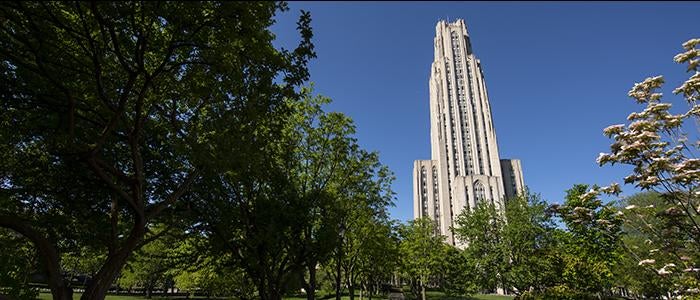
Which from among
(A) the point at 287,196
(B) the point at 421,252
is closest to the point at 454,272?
(B) the point at 421,252

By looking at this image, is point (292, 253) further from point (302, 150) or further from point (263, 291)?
point (302, 150)

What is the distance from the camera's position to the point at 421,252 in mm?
40500

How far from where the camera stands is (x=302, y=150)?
17.3 m

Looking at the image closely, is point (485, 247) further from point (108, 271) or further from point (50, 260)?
point (50, 260)

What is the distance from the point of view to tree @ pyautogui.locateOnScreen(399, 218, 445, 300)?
127 feet

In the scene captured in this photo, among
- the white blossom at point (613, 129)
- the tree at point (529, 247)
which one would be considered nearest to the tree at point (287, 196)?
the white blossom at point (613, 129)

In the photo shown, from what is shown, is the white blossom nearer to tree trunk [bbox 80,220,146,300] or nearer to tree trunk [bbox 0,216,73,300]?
tree trunk [bbox 80,220,146,300]

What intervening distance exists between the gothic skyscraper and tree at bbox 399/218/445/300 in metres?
75.3

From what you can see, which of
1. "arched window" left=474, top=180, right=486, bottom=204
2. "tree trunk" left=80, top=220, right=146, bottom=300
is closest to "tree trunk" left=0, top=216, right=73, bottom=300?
"tree trunk" left=80, top=220, right=146, bottom=300

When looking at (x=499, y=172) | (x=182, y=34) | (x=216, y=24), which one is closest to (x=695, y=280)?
(x=216, y=24)

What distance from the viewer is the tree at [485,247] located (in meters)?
33.2

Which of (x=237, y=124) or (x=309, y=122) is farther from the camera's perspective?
(x=309, y=122)

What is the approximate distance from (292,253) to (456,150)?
396 feet

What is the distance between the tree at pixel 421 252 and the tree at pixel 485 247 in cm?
358
